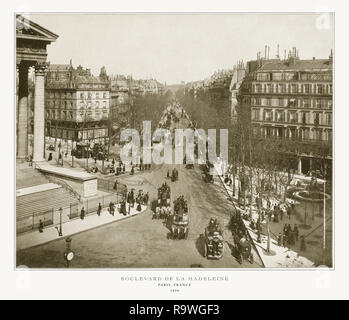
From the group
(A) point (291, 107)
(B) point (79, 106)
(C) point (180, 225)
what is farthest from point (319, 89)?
(B) point (79, 106)

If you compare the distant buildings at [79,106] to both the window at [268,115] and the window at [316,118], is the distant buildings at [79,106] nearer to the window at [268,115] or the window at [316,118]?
the window at [268,115]

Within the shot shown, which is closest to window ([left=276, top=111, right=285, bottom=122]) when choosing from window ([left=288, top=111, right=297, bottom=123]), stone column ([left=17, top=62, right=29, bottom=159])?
window ([left=288, top=111, right=297, bottom=123])

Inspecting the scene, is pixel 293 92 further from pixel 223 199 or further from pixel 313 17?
pixel 313 17

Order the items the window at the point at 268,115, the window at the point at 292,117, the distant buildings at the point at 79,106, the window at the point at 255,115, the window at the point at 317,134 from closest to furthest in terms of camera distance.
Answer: the distant buildings at the point at 79,106
the window at the point at 317,134
the window at the point at 292,117
the window at the point at 268,115
the window at the point at 255,115

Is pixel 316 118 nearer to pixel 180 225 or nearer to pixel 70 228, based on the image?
pixel 180 225

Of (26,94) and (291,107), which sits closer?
(26,94)

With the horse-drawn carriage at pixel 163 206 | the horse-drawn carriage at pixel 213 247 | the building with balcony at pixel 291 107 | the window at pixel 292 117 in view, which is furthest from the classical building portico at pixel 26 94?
the window at pixel 292 117
